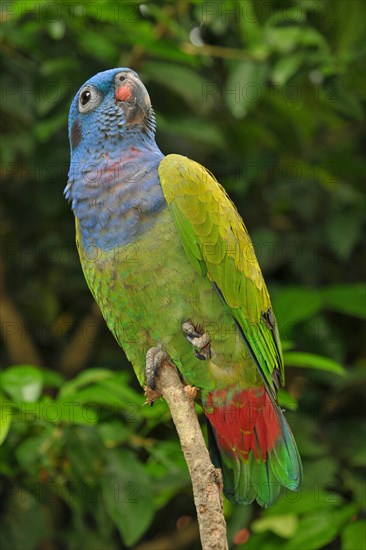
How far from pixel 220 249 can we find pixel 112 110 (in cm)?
39

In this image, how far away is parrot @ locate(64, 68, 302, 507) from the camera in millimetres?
1574

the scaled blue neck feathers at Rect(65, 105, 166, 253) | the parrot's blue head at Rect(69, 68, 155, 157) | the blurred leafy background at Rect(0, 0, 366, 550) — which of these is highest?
the parrot's blue head at Rect(69, 68, 155, 157)

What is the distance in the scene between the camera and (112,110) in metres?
1.71

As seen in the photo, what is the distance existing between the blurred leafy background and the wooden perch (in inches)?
17.3

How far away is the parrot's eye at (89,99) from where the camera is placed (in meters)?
1.73

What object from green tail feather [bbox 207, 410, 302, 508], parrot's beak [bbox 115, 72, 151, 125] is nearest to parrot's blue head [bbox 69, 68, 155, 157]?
parrot's beak [bbox 115, 72, 151, 125]

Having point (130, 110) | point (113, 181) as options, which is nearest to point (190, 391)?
point (113, 181)

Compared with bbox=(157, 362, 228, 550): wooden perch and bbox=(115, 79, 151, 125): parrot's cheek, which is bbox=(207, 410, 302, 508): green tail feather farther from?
bbox=(115, 79, 151, 125): parrot's cheek

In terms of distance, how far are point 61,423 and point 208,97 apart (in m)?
1.30

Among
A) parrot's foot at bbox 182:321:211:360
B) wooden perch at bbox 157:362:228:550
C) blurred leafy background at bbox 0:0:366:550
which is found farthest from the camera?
blurred leafy background at bbox 0:0:366:550

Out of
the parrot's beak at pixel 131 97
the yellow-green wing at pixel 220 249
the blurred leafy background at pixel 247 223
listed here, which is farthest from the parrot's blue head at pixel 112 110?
the blurred leafy background at pixel 247 223

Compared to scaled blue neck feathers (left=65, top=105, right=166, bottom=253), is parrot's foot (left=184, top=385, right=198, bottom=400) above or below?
below

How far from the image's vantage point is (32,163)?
2.42 meters

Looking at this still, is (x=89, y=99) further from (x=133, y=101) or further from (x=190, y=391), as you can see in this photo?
(x=190, y=391)
